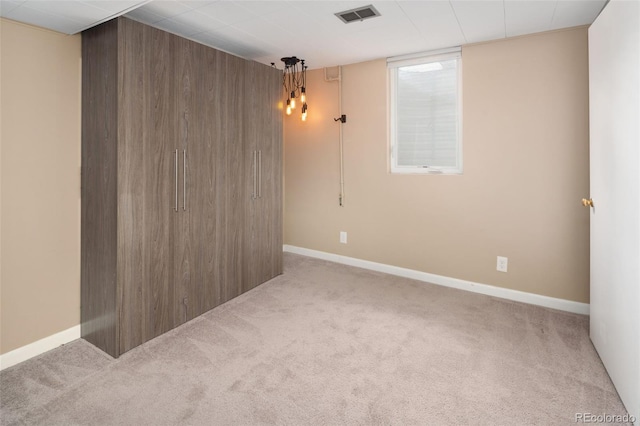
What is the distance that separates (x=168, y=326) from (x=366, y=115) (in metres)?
2.73

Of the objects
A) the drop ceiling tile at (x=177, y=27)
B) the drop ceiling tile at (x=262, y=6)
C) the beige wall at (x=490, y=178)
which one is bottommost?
the beige wall at (x=490, y=178)

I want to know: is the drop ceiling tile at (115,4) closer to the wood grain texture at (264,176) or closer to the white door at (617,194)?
the wood grain texture at (264,176)

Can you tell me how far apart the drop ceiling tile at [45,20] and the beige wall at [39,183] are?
6 cm

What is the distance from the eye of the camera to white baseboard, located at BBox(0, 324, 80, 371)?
2172mm

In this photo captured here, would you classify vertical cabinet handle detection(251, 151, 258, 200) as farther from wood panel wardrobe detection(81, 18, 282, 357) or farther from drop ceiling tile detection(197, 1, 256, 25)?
drop ceiling tile detection(197, 1, 256, 25)

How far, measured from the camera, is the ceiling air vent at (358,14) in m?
2.42

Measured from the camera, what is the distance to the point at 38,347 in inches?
90.7

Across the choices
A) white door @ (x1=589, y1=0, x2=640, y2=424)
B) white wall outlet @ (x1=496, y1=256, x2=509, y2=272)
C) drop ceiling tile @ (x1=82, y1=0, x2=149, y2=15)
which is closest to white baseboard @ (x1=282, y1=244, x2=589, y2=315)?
white wall outlet @ (x1=496, y1=256, x2=509, y2=272)

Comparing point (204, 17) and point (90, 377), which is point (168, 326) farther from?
point (204, 17)

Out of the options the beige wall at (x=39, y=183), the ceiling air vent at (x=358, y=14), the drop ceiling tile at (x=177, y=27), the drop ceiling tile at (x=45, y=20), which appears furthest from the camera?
the drop ceiling tile at (x=177, y=27)

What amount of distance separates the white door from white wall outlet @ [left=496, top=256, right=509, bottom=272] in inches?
32.8

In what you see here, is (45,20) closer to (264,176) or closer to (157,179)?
(157,179)

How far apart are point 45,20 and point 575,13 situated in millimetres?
3391

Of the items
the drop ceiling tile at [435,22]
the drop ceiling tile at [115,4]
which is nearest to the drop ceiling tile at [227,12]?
the drop ceiling tile at [115,4]
